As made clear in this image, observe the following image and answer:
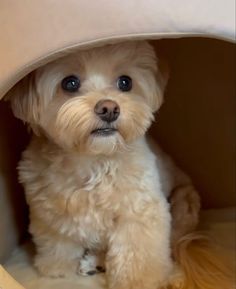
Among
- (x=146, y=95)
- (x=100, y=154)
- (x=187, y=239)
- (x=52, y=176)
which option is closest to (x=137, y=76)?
(x=146, y=95)

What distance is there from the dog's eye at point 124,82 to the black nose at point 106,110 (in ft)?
0.37

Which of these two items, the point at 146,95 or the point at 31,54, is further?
the point at 146,95

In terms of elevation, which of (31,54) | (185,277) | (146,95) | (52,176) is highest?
(31,54)

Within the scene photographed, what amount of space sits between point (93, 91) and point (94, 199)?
25 cm

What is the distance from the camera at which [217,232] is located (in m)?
1.65

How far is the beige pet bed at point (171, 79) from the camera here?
3.35 feet

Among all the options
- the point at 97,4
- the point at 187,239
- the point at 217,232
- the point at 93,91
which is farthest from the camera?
the point at 217,232

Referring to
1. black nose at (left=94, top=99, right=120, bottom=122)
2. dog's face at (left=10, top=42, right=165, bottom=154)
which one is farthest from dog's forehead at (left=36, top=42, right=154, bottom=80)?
black nose at (left=94, top=99, right=120, bottom=122)

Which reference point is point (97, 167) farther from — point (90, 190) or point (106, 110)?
point (106, 110)

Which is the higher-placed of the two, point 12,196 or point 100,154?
point 100,154

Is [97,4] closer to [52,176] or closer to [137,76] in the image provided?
[137,76]

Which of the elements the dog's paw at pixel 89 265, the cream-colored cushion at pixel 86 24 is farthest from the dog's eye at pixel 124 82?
the dog's paw at pixel 89 265

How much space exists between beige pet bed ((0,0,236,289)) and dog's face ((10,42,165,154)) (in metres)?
0.09

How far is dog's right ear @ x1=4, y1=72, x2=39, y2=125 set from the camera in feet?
4.11
